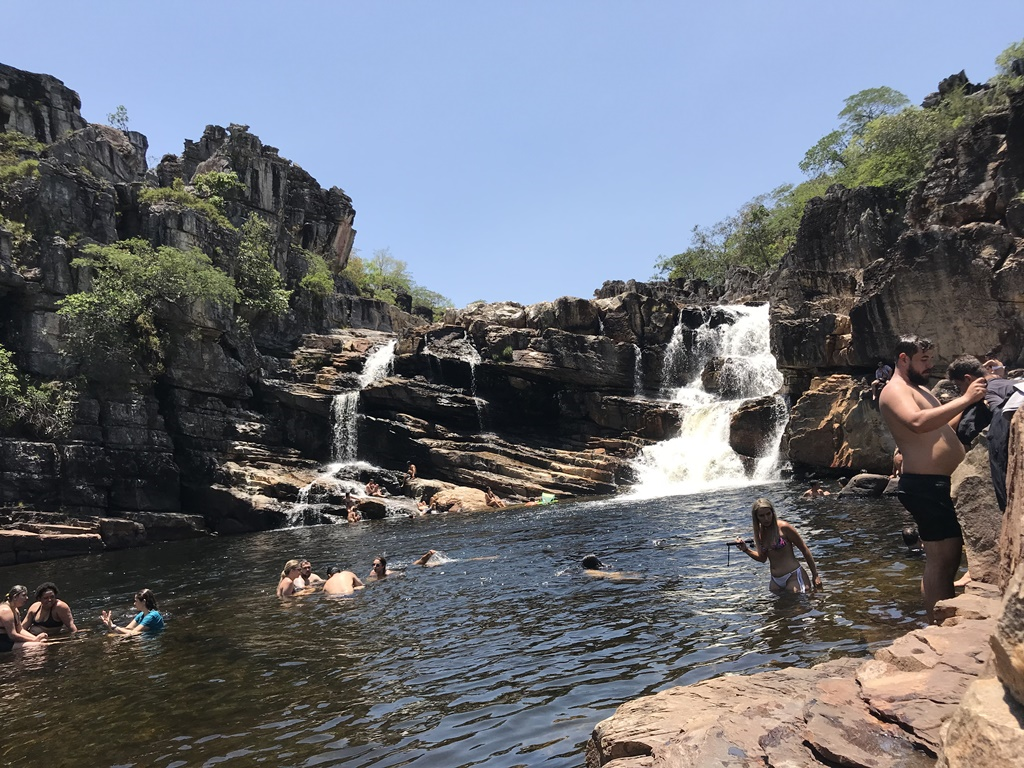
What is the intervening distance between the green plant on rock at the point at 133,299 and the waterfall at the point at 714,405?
23398 mm

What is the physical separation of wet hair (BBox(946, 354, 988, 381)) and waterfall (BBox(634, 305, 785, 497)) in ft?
68.9

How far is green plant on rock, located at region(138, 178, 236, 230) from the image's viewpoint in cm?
3728

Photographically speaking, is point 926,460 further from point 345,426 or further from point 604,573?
point 345,426

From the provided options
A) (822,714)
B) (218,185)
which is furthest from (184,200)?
(822,714)

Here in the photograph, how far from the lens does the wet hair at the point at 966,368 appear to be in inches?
224

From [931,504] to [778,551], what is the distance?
3.49 meters

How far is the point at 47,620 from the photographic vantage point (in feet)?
37.2

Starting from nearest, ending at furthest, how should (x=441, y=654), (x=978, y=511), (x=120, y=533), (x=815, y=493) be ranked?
(x=978, y=511)
(x=441, y=654)
(x=815, y=493)
(x=120, y=533)

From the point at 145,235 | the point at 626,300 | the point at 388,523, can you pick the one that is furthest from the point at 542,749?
the point at 145,235

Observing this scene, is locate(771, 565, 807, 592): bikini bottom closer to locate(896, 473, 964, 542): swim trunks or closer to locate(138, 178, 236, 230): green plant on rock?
locate(896, 473, 964, 542): swim trunks

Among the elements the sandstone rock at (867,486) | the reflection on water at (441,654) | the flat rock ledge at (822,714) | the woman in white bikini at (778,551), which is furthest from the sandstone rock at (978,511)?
the sandstone rock at (867,486)

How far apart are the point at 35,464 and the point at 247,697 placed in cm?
2533

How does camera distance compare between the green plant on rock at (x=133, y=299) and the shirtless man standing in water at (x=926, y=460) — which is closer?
the shirtless man standing in water at (x=926, y=460)

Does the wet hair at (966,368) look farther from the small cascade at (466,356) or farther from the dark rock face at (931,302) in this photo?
the small cascade at (466,356)
